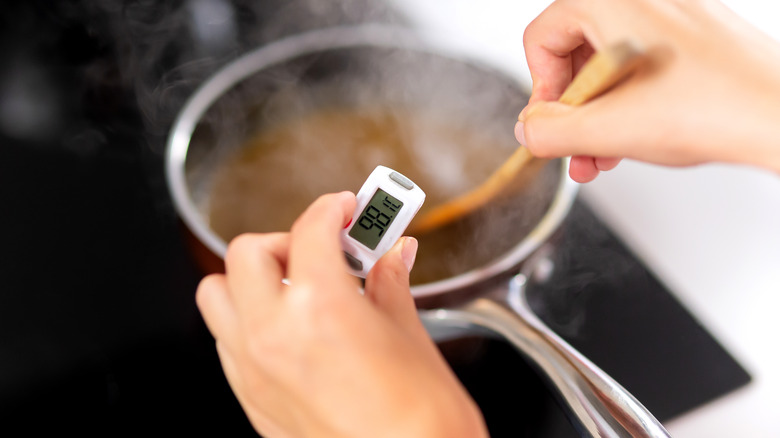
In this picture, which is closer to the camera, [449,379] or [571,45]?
[449,379]

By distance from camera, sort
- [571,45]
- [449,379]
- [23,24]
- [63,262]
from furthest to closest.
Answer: [23,24]
[63,262]
[571,45]
[449,379]

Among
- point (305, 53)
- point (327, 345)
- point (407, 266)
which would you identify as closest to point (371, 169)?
point (305, 53)

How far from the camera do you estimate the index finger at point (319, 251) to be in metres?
0.41

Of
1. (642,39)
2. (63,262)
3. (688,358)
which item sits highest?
(642,39)

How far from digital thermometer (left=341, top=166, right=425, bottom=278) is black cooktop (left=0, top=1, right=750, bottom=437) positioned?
8.8 inches

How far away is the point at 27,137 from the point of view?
3.31 feet

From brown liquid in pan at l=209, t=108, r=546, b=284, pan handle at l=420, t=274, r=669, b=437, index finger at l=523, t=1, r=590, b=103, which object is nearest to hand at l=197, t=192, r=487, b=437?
pan handle at l=420, t=274, r=669, b=437

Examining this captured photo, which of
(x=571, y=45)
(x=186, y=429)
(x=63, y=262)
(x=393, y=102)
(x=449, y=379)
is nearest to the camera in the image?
(x=449, y=379)

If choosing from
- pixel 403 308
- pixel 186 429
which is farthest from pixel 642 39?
pixel 186 429

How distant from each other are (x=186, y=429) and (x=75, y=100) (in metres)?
0.59

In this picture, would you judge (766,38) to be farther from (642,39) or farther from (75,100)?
(75,100)

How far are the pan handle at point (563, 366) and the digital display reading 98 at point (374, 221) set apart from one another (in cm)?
16

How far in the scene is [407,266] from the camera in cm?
49

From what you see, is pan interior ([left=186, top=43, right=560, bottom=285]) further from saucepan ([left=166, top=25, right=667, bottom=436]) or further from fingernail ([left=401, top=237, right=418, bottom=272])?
fingernail ([left=401, top=237, right=418, bottom=272])
